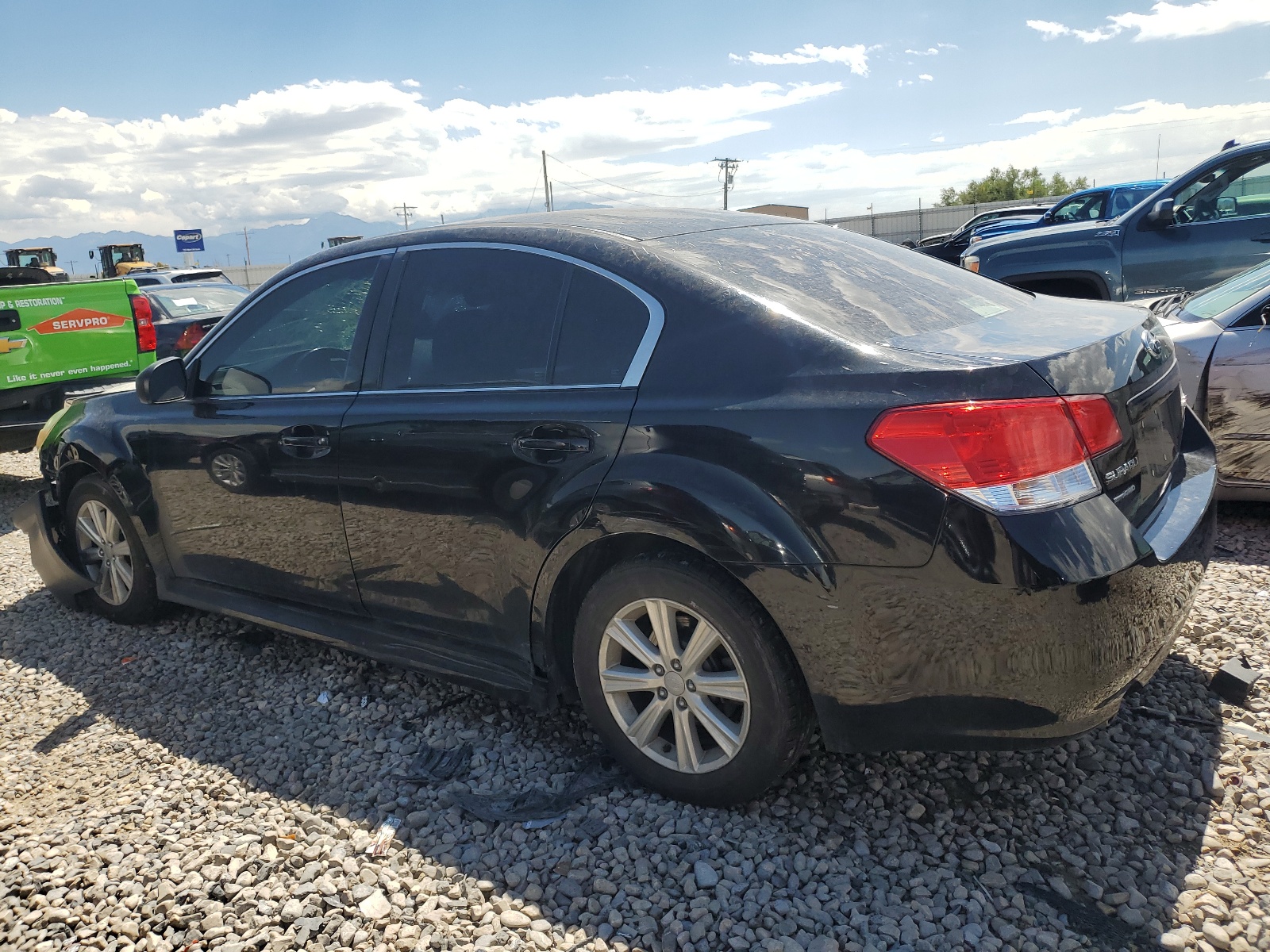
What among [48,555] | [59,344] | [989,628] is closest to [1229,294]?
[989,628]

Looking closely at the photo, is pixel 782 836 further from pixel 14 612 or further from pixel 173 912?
pixel 14 612

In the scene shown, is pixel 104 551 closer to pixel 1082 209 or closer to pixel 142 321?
pixel 142 321

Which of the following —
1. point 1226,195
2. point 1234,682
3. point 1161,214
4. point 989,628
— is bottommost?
point 1234,682

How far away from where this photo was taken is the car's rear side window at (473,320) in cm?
300

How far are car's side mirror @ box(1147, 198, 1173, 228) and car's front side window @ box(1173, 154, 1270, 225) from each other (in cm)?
9

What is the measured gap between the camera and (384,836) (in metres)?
2.83

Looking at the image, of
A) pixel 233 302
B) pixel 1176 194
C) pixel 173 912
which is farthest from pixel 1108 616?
pixel 233 302

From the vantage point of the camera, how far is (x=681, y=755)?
2762 mm

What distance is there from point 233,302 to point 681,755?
1111 cm

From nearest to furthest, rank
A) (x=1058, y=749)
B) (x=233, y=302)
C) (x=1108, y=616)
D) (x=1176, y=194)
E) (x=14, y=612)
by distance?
(x=1108, y=616), (x=1058, y=749), (x=14, y=612), (x=1176, y=194), (x=233, y=302)

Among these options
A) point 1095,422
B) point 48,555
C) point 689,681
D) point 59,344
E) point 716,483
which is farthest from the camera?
point 59,344

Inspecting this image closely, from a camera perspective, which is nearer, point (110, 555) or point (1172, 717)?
point (1172, 717)

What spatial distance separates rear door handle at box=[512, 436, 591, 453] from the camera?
2748 mm

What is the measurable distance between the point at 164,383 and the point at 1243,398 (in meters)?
5.02
